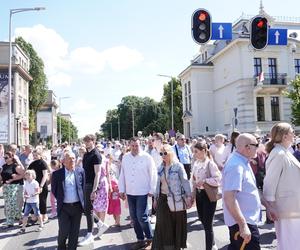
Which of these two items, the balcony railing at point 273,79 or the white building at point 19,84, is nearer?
the balcony railing at point 273,79

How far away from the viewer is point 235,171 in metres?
4.16

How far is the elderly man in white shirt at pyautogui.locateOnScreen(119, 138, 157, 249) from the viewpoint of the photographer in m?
7.26

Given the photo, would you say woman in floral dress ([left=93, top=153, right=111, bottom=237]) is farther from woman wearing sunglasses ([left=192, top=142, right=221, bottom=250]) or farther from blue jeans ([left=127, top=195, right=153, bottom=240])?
woman wearing sunglasses ([left=192, top=142, right=221, bottom=250])

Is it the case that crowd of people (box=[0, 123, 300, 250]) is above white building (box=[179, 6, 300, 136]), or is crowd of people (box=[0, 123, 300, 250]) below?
below

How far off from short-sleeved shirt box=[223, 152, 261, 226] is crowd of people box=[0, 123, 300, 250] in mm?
10

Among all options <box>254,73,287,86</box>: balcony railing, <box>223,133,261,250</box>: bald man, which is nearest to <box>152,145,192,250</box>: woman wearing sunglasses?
<box>223,133,261,250</box>: bald man

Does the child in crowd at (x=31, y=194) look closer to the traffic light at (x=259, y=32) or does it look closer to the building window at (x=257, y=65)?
the traffic light at (x=259, y=32)

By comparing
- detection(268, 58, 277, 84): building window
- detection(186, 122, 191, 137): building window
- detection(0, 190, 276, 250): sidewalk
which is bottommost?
detection(0, 190, 276, 250): sidewalk

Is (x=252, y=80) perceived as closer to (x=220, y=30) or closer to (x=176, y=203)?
(x=220, y=30)

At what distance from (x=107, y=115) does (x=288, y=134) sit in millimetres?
131749

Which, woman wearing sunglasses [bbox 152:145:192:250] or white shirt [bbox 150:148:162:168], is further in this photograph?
white shirt [bbox 150:148:162:168]

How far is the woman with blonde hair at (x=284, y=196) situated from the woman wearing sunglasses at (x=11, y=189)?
723 cm

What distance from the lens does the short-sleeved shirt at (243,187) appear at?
4.15 m

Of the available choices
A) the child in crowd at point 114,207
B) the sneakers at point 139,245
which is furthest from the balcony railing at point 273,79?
the sneakers at point 139,245
